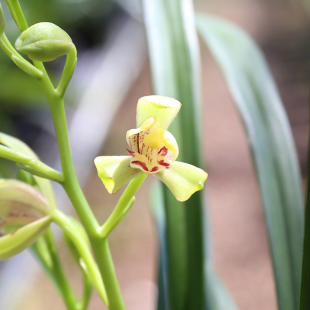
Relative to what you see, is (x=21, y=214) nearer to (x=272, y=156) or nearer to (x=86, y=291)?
(x=86, y=291)

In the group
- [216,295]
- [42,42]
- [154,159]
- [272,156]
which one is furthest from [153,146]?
[216,295]

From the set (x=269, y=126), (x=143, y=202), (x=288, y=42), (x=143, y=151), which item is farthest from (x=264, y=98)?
(x=288, y=42)

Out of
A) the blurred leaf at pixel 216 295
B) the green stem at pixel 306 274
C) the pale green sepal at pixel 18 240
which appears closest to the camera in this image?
the green stem at pixel 306 274

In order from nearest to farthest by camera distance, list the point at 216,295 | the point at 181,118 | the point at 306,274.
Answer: the point at 306,274 < the point at 181,118 < the point at 216,295

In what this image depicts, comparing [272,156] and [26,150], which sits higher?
[272,156]

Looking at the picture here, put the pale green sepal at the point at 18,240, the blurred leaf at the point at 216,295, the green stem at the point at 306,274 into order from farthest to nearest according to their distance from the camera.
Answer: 1. the blurred leaf at the point at 216,295
2. the pale green sepal at the point at 18,240
3. the green stem at the point at 306,274

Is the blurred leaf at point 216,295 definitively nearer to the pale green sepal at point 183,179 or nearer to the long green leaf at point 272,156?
the long green leaf at point 272,156

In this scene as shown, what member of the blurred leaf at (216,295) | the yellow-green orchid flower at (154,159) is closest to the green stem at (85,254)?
the yellow-green orchid flower at (154,159)
